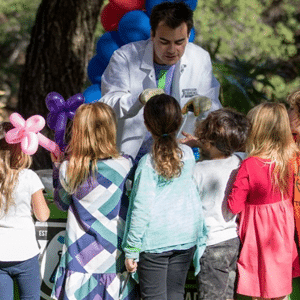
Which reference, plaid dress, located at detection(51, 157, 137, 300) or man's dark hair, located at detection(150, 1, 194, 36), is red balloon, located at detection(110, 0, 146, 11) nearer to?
man's dark hair, located at detection(150, 1, 194, 36)

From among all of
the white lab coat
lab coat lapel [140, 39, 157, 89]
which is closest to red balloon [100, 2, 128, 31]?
the white lab coat

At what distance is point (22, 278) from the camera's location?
3.16 metres

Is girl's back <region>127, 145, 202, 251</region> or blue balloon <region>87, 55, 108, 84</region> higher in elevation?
blue balloon <region>87, 55, 108, 84</region>

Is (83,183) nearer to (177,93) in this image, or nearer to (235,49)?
(177,93)

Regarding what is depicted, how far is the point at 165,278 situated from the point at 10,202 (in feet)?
2.94

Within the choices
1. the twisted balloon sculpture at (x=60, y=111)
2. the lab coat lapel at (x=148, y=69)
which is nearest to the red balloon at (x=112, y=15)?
the lab coat lapel at (x=148, y=69)

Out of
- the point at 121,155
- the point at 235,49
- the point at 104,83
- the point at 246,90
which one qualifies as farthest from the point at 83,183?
the point at 235,49

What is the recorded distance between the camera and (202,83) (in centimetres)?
394

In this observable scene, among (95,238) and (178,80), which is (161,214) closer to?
(95,238)

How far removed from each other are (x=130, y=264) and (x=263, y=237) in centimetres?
74

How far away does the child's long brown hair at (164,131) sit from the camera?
2.98 metres

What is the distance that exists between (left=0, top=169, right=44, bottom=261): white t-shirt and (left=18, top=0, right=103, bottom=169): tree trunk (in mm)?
3199

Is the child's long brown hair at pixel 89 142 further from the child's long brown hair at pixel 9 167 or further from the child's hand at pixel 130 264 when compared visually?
the child's hand at pixel 130 264

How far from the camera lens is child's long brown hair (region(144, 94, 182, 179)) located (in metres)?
2.98
